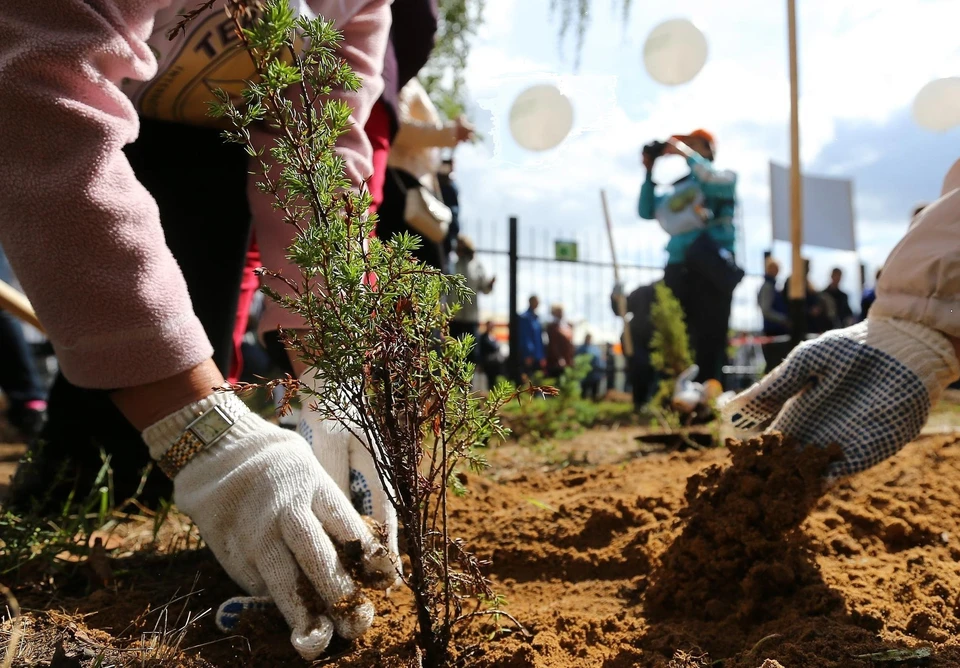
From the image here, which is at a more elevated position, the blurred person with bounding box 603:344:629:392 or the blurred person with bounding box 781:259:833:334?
the blurred person with bounding box 781:259:833:334

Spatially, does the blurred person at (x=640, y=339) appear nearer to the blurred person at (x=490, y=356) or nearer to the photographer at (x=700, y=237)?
the photographer at (x=700, y=237)

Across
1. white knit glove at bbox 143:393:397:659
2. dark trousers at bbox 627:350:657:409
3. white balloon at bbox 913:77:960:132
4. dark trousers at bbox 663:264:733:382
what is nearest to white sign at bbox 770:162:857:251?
dark trousers at bbox 663:264:733:382

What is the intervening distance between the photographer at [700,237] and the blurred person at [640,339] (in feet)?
2.78

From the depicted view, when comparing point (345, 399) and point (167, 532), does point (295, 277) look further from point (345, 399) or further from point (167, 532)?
point (167, 532)

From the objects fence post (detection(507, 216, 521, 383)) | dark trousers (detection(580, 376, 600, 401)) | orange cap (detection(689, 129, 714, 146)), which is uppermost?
orange cap (detection(689, 129, 714, 146))

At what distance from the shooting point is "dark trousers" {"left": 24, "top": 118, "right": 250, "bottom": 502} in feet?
7.55

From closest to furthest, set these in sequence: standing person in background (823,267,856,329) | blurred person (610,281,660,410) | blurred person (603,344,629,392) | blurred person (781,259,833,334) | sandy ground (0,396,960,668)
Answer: sandy ground (0,396,960,668), blurred person (610,281,660,410), blurred person (781,259,833,334), standing person in background (823,267,856,329), blurred person (603,344,629,392)

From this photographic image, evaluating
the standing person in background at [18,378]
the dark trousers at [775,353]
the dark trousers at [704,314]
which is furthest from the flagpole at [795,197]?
the standing person in background at [18,378]

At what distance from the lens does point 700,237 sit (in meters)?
5.90

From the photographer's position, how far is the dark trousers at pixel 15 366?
4.74m

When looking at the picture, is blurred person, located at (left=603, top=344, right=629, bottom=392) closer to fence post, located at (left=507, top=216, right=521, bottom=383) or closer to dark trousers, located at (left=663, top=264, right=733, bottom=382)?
fence post, located at (left=507, top=216, right=521, bottom=383)

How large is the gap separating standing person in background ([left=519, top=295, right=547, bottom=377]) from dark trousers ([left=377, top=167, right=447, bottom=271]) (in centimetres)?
509

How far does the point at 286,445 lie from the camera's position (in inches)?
54.5

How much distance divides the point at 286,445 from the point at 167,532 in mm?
1120
